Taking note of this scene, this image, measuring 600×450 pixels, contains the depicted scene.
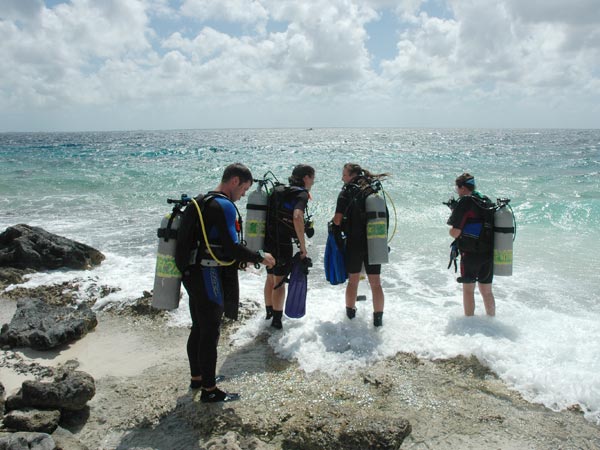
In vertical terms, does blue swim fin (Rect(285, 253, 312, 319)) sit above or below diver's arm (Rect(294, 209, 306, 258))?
below

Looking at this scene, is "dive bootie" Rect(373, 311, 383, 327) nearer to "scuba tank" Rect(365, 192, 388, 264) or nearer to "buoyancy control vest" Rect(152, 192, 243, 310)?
"scuba tank" Rect(365, 192, 388, 264)

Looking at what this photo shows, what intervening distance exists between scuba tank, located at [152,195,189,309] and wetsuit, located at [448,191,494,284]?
3.23 metres

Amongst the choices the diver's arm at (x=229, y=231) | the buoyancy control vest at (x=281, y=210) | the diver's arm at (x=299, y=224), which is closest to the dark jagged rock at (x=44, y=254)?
the buoyancy control vest at (x=281, y=210)

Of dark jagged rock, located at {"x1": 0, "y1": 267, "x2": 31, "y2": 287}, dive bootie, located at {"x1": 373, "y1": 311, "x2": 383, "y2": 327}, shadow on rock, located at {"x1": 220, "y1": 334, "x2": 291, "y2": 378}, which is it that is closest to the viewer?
shadow on rock, located at {"x1": 220, "y1": 334, "x2": 291, "y2": 378}

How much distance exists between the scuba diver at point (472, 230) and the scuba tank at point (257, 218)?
86.5 inches

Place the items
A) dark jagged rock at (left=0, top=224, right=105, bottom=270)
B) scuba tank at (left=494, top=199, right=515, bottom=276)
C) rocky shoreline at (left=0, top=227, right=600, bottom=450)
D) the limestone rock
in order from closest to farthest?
1. the limestone rock
2. rocky shoreline at (left=0, top=227, right=600, bottom=450)
3. scuba tank at (left=494, top=199, right=515, bottom=276)
4. dark jagged rock at (left=0, top=224, right=105, bottom=270)

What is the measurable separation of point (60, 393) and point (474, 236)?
458cm

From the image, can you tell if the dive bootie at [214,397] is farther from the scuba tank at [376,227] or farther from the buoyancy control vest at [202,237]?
the scuba tank at [376,227]

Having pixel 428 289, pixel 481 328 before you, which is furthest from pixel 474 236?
pixel 428 289

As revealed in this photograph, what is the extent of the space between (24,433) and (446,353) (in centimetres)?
393

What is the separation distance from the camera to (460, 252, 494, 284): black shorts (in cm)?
568

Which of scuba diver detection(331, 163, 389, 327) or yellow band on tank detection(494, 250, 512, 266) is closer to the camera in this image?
scuba diver detection(331, 163, 389, 327)

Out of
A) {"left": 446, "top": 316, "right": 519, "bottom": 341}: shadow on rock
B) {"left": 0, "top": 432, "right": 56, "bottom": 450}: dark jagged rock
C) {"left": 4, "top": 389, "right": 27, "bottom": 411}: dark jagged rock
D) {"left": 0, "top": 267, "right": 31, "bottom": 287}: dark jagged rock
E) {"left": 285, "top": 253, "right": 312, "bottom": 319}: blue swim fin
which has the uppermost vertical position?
{"left": 285, "top": 253, "right": 312, "bottom": 319}: blue swim fin

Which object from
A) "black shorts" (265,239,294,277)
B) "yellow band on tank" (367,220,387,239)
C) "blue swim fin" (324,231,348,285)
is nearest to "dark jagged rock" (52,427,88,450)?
"black shorts" (265,239,294,277)
